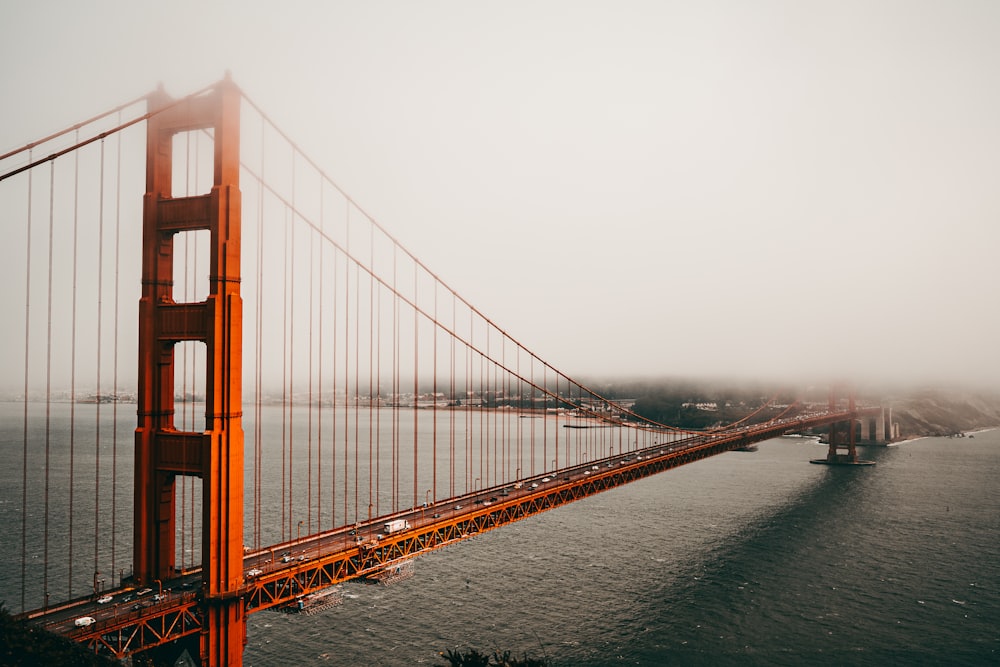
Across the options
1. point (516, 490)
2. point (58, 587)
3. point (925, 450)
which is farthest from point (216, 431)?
point (925, 450)

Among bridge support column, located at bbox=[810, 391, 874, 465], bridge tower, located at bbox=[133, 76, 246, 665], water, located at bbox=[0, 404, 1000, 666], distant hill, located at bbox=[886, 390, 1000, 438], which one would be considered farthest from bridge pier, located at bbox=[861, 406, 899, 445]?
bridge tower, located at bbox=[133, 76, 246, 665]

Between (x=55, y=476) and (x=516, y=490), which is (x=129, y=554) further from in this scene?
(x=55, y=476)

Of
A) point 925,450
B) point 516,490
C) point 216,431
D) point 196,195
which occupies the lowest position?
point 925,450

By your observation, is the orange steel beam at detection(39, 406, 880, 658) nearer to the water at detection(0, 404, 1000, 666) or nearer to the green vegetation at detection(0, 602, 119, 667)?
the green vegetation at detection(0, 602, 119, 667)

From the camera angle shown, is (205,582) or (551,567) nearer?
(205,582)

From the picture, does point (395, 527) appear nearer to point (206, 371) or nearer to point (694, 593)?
point (206, 371)
